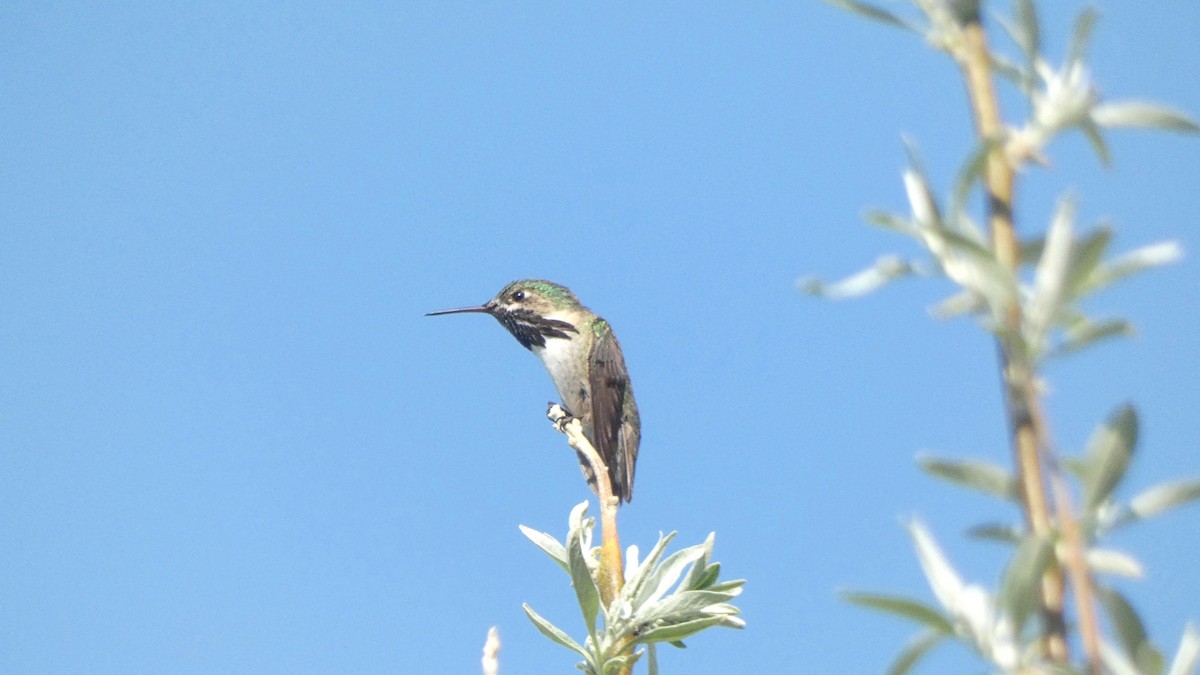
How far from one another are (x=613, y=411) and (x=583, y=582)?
524cm

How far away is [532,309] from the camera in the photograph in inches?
335

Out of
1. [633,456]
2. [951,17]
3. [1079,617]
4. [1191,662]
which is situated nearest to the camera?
[1079,617]

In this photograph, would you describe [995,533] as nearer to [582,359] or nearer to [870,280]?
[870,280]

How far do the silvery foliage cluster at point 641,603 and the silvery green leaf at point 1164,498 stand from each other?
4.03 feet

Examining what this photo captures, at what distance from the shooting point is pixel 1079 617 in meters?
0.65

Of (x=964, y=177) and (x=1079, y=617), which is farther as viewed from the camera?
(x=964, y=177)

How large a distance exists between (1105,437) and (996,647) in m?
Answer: 0.17

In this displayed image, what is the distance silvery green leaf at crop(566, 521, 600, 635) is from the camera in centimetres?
198

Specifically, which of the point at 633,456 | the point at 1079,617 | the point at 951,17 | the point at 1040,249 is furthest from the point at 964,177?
the point at 633,456

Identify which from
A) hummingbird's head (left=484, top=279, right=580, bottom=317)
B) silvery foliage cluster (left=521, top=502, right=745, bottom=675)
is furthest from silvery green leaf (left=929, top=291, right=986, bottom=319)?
hummingbird's head (left=484, top=279, right=580, bottom=317)

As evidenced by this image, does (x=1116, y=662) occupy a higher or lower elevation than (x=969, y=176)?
lower

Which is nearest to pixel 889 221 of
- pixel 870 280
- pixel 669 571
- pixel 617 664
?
pixel 870 280

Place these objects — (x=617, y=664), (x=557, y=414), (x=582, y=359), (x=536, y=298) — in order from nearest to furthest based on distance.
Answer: (x=617, y=664)
(x=557, y=414)
(x=582, y=359)
(x=536, y=298)

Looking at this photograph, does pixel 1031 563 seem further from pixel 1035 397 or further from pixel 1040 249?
pixel 1040 249
